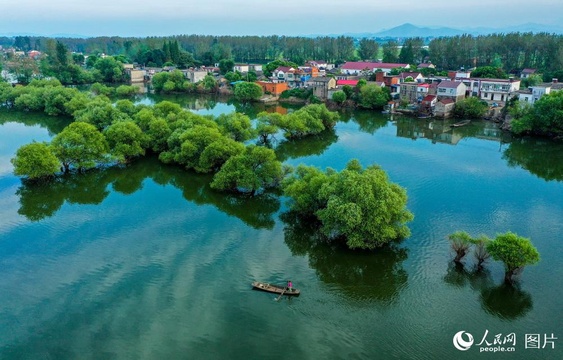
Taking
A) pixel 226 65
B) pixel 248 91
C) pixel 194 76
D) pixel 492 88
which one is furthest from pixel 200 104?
pixel 492 88

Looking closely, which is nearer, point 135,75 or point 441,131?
point 441,131

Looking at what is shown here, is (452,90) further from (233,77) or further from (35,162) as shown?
(35,162)

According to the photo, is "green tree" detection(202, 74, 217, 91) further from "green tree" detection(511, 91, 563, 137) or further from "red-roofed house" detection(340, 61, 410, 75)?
"green tree" detection(511, 91, 563, 137)

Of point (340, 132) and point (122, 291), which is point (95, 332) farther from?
point (340, 132)

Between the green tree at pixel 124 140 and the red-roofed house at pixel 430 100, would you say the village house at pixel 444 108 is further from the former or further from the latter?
the green tree at pixel 124 140

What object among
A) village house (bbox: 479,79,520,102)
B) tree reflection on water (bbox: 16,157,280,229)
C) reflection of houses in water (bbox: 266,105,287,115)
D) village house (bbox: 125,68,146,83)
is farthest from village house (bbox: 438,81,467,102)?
village house (bbox: 125,68,146,83)

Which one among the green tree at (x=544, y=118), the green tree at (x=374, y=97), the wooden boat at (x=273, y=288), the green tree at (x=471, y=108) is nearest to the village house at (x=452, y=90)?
the green tree at (x=471, y=108)
